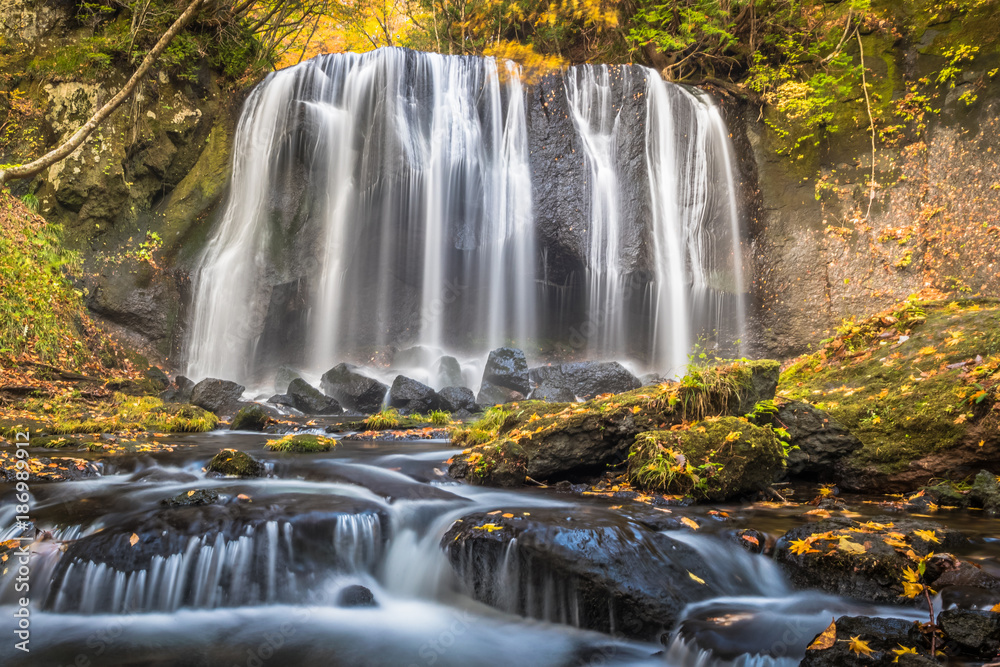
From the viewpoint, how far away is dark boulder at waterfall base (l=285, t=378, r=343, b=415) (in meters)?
11.4

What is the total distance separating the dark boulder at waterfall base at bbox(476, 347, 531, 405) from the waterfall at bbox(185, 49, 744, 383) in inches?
113

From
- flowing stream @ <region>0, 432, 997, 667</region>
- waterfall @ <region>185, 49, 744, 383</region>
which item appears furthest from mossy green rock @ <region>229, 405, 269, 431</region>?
waterfall @ <region>185, 49, 744, 383</region>

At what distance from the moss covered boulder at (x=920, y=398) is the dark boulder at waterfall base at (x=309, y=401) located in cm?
857

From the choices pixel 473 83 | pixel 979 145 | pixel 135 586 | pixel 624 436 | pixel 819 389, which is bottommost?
pixel 135 586

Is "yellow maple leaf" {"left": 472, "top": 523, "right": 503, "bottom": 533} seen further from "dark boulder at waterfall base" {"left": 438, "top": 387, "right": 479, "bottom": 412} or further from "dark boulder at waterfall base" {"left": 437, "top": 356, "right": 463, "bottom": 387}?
"dark boulder at waterfall base" {"left": 437, "top": 356, "right": 463, "bottom": 387}

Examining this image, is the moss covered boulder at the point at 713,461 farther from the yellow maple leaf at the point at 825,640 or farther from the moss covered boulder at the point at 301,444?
the moss covered boulder at the point at 301,444

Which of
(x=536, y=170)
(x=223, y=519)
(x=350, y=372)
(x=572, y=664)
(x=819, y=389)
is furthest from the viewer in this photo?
(x=536, y=170)

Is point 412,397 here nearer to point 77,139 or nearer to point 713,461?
point 77,139

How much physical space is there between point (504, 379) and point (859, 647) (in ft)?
31.8

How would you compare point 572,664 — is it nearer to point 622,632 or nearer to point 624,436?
point 622,632

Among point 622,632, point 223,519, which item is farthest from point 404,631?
point 223,519

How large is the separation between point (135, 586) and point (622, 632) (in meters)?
3.10

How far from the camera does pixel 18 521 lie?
4.09m

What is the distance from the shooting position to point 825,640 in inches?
99.4
